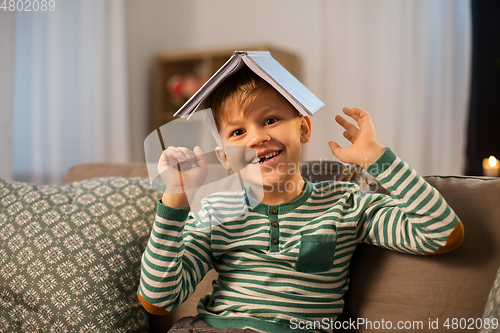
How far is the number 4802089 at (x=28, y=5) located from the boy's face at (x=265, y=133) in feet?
5.95

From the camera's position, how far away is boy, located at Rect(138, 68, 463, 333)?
741mm

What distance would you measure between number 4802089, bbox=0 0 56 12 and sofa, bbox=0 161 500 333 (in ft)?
4.63

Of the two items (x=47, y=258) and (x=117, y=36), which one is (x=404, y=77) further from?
(x=47, y=258)

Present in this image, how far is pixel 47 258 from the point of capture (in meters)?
0.94

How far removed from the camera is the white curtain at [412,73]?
7.68 ft

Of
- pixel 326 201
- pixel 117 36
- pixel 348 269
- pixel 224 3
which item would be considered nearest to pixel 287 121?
A: pixel 326 201

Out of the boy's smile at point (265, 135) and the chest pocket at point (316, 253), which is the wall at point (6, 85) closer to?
the boy's smile at point (265, 135)

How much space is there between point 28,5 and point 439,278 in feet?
7.65

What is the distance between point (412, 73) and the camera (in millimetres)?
2418

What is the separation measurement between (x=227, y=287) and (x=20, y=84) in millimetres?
1930

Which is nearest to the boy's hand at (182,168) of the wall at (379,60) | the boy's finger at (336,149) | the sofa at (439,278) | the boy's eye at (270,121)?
the boy's eye at (270,121)

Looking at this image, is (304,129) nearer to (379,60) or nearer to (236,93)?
(236,93)

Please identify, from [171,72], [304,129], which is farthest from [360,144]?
[171,72]

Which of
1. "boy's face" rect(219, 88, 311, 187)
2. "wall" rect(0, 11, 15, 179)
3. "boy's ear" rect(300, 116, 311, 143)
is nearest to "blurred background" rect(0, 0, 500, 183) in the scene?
"wall" rect(0, 11, 15, 179)
